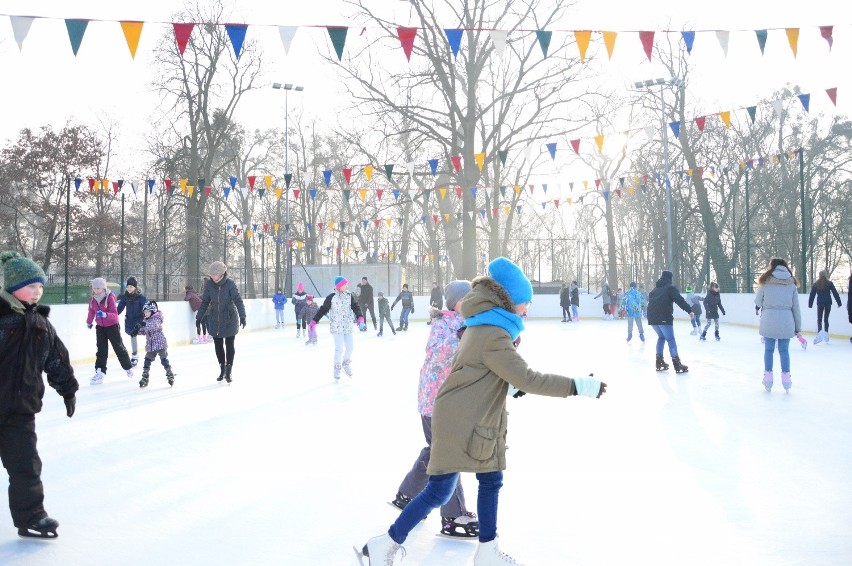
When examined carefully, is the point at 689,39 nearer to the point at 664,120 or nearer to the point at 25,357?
the point at 25,357

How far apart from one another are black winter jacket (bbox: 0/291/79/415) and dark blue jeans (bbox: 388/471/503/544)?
1.91 metres

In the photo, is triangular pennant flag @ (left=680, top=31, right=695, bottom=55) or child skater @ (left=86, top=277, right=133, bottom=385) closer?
triangular pennant flag @ (left=680, top=31, right=695, bottom=55)

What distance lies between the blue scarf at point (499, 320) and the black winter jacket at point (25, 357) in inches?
86.4

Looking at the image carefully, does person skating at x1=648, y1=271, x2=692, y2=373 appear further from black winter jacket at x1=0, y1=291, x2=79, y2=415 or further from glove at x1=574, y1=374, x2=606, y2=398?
black winter jacket at x1=0, y1=291, x2=79, y2=415

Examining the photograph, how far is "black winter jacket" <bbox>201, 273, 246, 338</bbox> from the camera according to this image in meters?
9.91

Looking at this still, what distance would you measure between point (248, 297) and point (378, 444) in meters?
20.0

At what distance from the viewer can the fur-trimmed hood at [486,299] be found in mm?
3082

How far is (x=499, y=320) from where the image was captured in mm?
3062

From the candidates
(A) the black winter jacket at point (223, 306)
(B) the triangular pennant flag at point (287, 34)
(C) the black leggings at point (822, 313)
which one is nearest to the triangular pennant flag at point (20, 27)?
(B) the triangular pennant flag at point (287, 34)

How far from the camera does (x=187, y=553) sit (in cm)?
350

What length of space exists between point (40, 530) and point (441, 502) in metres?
1.95

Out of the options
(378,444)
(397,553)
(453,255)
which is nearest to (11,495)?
(397,553)

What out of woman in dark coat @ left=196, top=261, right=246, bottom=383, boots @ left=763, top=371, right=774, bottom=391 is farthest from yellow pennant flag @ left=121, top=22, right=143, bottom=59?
boots @ left=763, top=371, right=774, bottom=391

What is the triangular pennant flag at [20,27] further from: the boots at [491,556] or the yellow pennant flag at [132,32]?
the boots at [491,556]
